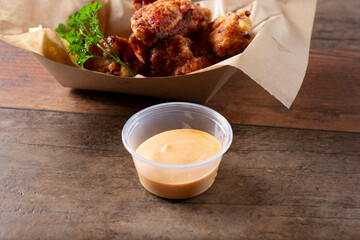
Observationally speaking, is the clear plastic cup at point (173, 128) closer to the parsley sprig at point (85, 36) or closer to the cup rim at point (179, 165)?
the cup rim at point (179, 165)

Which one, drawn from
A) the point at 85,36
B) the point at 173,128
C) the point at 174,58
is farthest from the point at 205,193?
Result: the point at 85,36

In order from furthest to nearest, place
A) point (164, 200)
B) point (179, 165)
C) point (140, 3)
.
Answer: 1. point (140, 3)
2. point (164, 200)
3. point (179, 165)

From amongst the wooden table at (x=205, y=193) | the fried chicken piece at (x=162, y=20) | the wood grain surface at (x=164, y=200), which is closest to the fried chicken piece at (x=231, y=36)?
the fried chicken piece at (x=162, y=20)

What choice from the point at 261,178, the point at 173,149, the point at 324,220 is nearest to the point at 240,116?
the point at 261,178

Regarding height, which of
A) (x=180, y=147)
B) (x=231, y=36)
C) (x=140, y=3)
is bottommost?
(x=180, y=147)

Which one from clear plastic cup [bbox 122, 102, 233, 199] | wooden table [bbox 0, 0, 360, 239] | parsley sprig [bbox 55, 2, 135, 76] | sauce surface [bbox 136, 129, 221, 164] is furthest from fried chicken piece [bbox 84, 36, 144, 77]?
sauce surface [bbox 136, 129, 221, 164]

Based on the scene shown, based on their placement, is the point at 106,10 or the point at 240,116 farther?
the point at 106,10

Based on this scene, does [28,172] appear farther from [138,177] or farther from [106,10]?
[106,10]

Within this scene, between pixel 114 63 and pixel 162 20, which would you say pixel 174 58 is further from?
pixel 114 63
